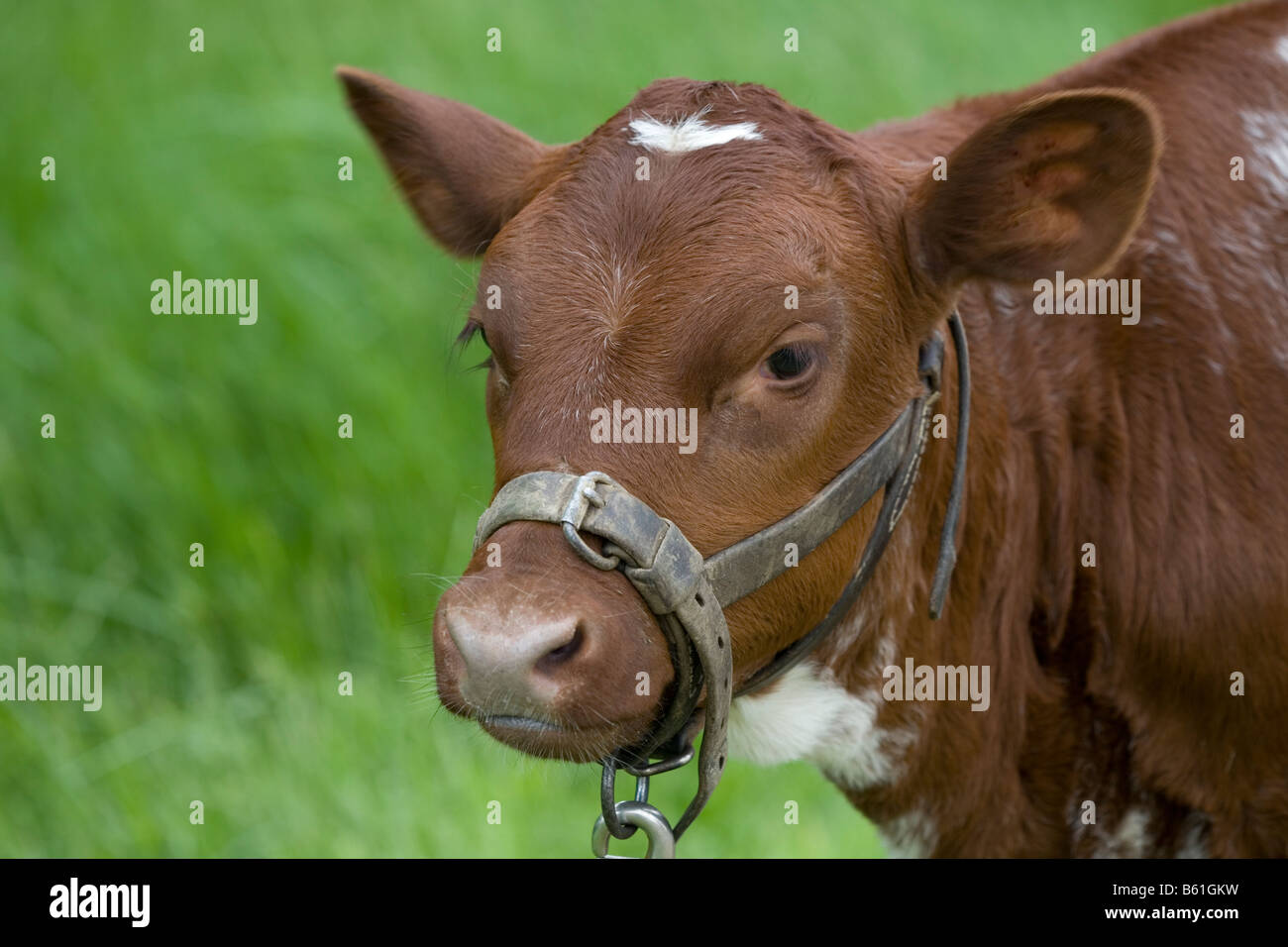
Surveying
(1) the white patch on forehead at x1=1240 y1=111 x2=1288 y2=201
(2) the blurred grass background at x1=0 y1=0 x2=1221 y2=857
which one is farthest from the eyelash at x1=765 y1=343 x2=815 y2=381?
(2) the blurred grass background at x1=0 y1=0 x2=1221 y2=857

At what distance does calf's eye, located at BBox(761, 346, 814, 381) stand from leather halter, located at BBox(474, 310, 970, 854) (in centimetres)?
26

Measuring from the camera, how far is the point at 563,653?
99.2 inches

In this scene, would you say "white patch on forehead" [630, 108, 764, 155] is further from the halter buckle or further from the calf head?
the halter buckle

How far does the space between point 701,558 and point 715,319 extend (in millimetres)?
452

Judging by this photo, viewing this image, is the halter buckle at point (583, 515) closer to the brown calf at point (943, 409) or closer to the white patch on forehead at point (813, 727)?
the brown calf at point (943, 409)

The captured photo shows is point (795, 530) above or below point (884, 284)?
below

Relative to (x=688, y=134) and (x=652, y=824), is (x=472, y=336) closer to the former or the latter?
(x=688, y=134)

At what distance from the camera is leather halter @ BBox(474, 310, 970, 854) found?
2.61m

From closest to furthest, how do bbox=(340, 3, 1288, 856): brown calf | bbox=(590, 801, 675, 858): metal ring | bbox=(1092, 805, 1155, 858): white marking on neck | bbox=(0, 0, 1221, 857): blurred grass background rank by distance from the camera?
bbox=(340, 3, 1288, 856): brown calf → bbox=(590, 801, 675, 858): metal ring → bbox=(1092, 805, 1155, 858): white marking on neck → bbox=(0, 0, 1221, 857): blurred grass background

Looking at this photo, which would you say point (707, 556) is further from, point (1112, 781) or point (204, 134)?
point (204, 134)

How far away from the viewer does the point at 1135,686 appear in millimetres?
3314

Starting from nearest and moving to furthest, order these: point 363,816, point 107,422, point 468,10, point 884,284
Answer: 1. point 884,284
2. point 363,816
3. point 107,422
4. point 468,10
